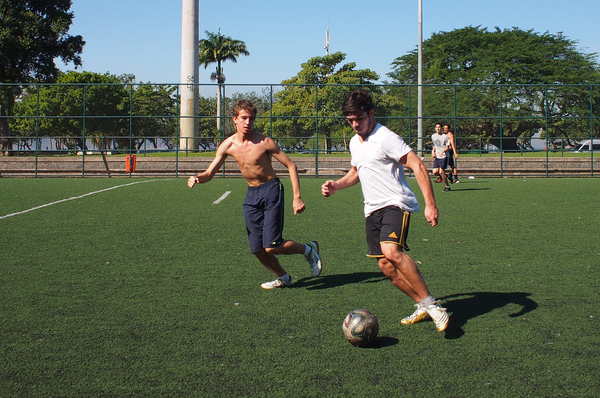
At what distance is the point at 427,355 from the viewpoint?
3.88m

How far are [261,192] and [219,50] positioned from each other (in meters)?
73.3

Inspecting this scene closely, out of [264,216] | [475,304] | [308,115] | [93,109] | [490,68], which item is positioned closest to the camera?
[475,304]

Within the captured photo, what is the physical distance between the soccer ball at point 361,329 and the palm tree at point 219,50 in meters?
73.2

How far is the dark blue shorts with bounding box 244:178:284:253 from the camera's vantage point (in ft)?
18.5

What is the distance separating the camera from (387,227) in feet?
14.3

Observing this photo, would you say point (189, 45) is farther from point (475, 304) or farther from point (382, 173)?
point (382, 173)

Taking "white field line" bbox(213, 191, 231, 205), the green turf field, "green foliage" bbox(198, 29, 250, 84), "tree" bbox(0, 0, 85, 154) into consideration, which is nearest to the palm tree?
"green foliage" bbox(198, 29, 250, 84)

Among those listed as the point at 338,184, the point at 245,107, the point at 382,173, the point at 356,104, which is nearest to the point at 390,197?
the point at 382,173

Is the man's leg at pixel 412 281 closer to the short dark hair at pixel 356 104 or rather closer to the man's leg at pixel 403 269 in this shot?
the man's leg at pixel 403 269

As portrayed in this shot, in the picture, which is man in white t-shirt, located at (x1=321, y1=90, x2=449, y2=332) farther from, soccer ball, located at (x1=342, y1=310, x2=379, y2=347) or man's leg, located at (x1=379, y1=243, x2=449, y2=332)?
soccer ball, located at (x1=342, y1=310, x2=379, y2=347)

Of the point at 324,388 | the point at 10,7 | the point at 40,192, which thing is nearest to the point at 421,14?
the point at 40,192

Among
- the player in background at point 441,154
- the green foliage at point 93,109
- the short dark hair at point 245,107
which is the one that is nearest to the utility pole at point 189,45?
the green foliage at point 93,109

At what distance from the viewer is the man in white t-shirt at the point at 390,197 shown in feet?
14.0

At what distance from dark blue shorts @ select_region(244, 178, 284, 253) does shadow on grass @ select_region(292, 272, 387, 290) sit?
0.53 metres
